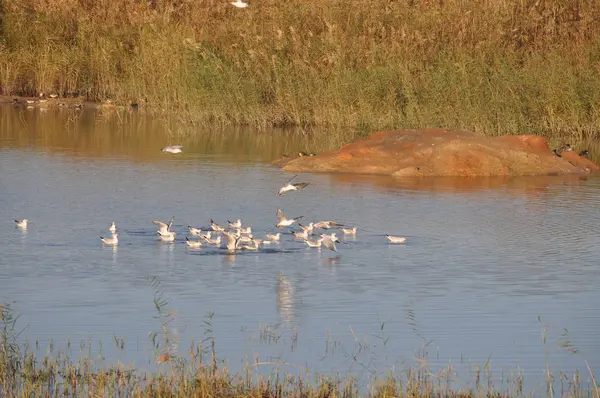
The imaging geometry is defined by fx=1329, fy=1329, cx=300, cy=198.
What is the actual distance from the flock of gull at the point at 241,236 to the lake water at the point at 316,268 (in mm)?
121

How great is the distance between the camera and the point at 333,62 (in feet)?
80.3

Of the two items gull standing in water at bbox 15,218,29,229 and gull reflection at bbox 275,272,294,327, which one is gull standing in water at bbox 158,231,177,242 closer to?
gull standing in water at bbox 15,218,29,229

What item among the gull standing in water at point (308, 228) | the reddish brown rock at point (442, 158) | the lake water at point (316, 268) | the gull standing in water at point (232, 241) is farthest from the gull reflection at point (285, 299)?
the reddish brown rock at point (442, 158)

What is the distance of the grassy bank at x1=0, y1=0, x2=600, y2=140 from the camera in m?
21.7

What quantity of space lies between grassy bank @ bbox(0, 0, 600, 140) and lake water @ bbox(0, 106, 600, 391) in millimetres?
4240

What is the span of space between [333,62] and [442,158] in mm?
7120

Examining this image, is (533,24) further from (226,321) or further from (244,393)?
(244,393)

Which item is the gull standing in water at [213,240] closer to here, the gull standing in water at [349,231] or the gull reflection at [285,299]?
the gull reflection at [285,299]

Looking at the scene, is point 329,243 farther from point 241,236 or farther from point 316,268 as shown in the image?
point 241,236

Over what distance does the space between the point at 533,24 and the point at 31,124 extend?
31.9 feet

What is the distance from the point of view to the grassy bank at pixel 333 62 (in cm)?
2172

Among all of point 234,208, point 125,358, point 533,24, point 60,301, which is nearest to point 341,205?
point 234,208

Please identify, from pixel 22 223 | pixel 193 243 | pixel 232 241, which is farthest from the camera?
pixel 22 223

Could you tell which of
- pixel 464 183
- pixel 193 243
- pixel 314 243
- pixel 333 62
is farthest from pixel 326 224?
pixel 333 62
